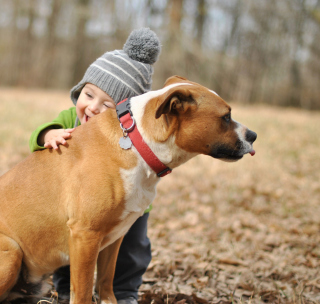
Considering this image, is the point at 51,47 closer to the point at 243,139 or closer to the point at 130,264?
the point at 130,264

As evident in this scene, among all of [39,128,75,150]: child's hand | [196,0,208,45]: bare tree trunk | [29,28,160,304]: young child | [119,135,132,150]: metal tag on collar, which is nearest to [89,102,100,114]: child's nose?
[29,28,160,304]: young child

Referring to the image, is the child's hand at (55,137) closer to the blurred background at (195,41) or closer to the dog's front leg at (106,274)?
the dog's front leg at (106,274)

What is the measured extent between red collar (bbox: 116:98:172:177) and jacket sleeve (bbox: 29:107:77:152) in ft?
2.51

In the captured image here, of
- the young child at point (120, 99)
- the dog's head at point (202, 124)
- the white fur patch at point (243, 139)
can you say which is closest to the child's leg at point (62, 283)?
the young child at point (120, 99)

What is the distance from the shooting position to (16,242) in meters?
2.64

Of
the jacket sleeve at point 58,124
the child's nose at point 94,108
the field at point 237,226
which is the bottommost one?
the field at point 237,226

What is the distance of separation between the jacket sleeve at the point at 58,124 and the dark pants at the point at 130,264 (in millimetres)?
1108

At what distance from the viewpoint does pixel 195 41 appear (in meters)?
17.9

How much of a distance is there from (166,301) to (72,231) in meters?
1.25

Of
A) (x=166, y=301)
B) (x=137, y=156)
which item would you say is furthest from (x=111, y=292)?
(x=137, y=156)

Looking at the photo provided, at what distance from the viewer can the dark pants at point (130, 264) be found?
3.36m

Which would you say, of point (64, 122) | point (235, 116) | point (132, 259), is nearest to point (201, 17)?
point (235, 116)

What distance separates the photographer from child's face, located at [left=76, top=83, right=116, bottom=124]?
3.10 m

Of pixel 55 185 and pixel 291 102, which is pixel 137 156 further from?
pixel 291 102
